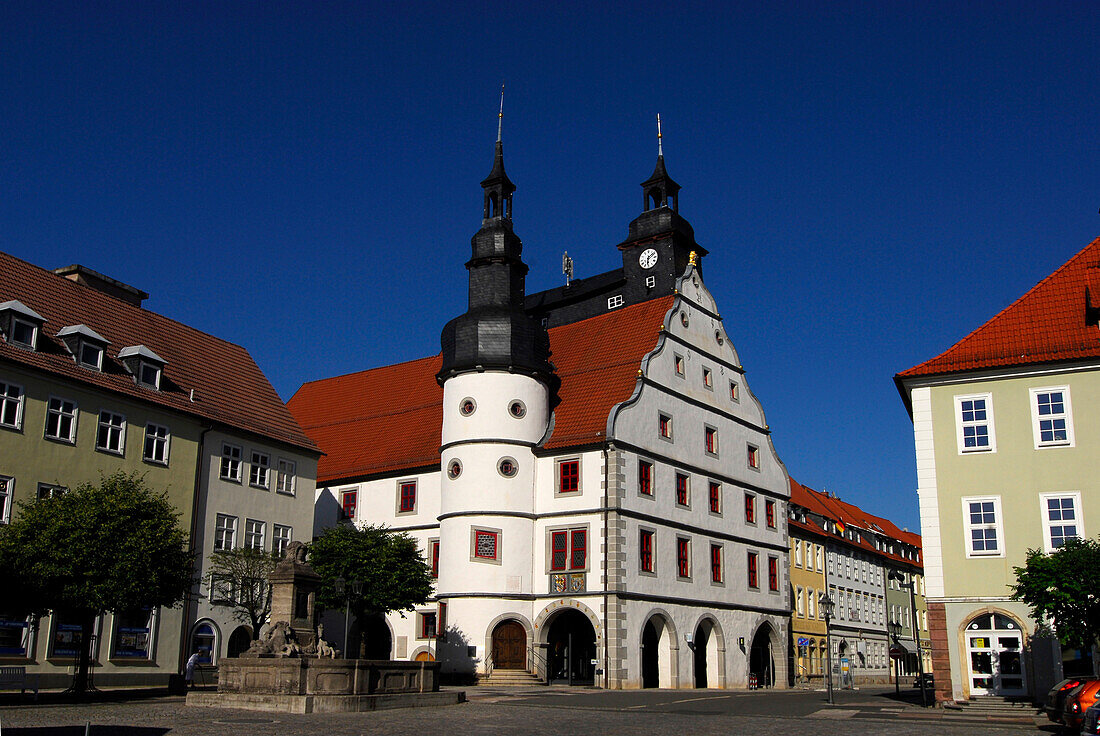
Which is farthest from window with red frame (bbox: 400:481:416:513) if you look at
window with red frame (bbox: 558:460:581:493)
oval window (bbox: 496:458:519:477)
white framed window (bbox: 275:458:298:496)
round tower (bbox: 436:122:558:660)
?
window with red frame (bbox: 558:460:581:493)

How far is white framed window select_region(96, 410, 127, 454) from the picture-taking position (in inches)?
1216

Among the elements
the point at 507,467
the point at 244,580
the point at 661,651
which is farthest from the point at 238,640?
the point at 661,651

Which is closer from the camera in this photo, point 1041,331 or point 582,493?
point 1041,331

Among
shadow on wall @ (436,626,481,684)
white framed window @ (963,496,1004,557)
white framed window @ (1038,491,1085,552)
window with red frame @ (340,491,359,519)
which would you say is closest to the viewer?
white framed window @ (1038,491,1085,552)

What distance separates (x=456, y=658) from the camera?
36719mm

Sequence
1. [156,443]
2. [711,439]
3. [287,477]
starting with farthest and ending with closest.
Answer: [711,439]
[287,477]
[156,443]

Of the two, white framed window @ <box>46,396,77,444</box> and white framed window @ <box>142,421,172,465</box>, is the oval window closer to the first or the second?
white framed window @ <box>142,421,172,465</box>

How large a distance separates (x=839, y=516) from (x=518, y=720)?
5205cm

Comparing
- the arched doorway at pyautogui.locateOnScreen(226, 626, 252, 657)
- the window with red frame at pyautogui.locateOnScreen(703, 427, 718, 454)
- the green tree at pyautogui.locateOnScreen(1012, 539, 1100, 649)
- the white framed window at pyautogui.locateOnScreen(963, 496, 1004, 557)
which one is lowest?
the arched doorway at pyautogui.locateOnScreen(226, 626, 252, 657)

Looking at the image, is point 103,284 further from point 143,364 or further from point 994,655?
point 994,655

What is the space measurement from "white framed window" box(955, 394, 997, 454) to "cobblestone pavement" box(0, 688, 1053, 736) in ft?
22.3

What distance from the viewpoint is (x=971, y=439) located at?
27219mm

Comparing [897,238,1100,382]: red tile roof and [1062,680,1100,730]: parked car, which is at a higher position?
[897,238,1100,382]: red tile roof

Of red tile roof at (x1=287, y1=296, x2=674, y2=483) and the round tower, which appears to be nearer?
the round tower
